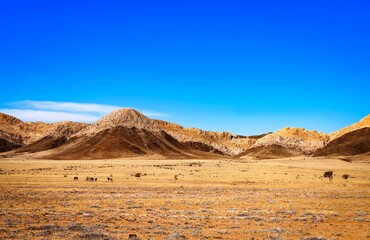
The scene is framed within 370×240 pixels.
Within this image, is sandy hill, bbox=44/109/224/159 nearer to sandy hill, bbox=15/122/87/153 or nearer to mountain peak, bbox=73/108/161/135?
mountain peak, bbox=73/108/161/135

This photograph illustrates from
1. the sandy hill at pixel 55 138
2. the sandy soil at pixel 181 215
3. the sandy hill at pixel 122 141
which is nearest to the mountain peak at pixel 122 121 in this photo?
the sandy hill at pixel 122 141

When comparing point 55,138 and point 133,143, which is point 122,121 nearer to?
point 133,143

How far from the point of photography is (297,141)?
192m

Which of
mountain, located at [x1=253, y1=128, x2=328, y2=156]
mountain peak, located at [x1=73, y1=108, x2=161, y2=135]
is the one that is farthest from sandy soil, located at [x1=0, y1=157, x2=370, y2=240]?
mountain, located at [x1=253, y1=128, x2=328, y2=156]

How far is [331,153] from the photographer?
136 metres

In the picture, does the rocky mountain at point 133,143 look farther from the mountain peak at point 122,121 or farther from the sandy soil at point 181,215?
the sandy soil at point 181,215

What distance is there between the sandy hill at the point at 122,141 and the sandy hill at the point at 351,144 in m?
39.4

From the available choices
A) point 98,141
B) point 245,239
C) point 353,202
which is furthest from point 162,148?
point 245,239

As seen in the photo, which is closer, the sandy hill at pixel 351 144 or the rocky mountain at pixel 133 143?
the sandy hill at pixel 351 144

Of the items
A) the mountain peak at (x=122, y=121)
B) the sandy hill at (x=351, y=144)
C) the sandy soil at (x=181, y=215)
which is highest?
the mountain peak at (x=122, y=121)

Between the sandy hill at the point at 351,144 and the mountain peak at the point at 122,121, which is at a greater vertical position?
the mountain peak at the point at 122,121

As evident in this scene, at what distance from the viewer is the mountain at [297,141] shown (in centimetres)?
18638

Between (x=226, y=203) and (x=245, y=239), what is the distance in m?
10.3

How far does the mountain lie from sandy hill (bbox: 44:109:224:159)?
163 feet
